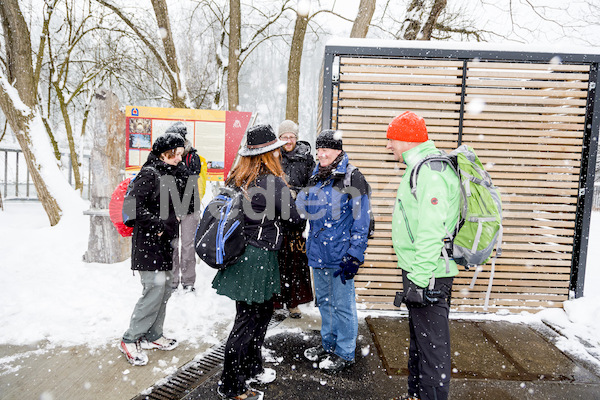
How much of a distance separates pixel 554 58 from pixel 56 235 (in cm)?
848

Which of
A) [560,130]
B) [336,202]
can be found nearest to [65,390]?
[336,202]

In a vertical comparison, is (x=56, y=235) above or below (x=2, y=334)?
above

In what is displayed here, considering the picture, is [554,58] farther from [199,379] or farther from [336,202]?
[199,379]

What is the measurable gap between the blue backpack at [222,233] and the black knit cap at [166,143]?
988 mm

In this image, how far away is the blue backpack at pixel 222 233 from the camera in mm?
2465

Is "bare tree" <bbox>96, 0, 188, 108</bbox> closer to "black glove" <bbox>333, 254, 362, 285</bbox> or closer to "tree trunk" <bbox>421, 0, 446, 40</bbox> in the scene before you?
"tree trunk" <bbox>421, 0, 446, 40</bbox>

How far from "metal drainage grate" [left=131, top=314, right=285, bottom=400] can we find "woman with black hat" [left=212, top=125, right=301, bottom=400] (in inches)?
16.5

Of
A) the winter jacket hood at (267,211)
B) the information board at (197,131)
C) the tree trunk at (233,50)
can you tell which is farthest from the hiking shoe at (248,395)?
the tree trunk at (233,50)

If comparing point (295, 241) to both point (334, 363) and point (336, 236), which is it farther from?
point (334, 363)

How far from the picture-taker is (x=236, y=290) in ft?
8.53

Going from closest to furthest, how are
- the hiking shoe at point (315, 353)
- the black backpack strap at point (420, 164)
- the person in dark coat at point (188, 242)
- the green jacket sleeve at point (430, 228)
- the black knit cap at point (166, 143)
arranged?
1. the green jacket sleeve at point (430, 228)
2. the black backpack strap at point (420, 164)
3. the black knit cap at point (166, 143)
4. the hiking shoe at point (315, 353)
5. the person in dark coat at point (188, 242)

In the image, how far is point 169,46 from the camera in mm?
8516

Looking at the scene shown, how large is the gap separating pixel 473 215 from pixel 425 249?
0.52 meters

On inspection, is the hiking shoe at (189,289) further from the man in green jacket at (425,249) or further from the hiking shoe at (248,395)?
the man in green jacket at (425,249)
